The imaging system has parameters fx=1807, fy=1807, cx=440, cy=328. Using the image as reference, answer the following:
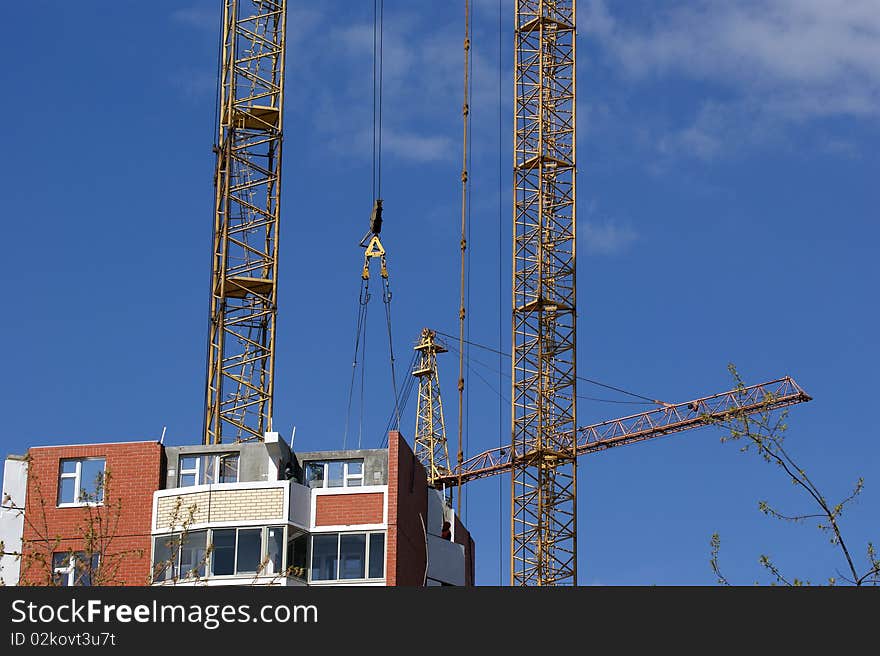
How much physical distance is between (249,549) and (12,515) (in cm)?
993

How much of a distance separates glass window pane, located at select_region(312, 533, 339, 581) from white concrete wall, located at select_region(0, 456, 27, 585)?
1133cm

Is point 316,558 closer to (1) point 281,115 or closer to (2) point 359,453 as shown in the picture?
(2) point 359,453

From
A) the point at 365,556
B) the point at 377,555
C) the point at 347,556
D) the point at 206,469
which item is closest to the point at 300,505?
the point at 347,556

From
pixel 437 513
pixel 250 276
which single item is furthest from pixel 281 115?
pixel 437 513

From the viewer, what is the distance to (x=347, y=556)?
70500mm

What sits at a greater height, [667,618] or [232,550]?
[232,550]

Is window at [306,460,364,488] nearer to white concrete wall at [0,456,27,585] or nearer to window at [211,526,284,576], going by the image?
window at [211,526,284,576]

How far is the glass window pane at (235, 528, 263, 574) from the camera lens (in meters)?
69.4

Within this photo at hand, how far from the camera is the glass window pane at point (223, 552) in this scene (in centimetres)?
6925

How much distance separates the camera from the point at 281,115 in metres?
106

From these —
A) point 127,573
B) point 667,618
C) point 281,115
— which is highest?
point 281,115

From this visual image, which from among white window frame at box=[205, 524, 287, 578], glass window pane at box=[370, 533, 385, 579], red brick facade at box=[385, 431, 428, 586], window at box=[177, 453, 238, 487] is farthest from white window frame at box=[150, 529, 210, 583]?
red brick facade at box=[385, 431, 428, 586]

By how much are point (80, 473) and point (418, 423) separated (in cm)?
10253

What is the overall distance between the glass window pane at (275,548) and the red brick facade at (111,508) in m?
4.71
